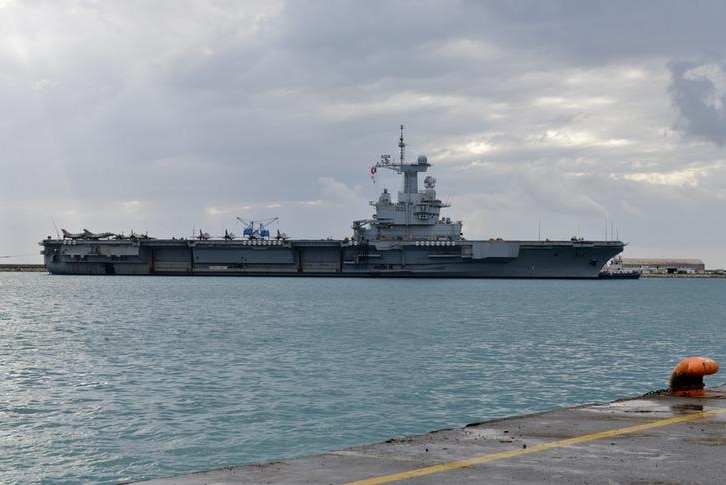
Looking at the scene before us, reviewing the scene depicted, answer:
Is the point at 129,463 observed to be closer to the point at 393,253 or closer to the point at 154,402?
the point at 154,402

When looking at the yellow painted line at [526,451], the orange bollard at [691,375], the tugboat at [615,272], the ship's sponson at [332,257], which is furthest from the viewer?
the tugboat at [615,272]

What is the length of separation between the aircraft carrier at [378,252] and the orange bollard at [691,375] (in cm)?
8423

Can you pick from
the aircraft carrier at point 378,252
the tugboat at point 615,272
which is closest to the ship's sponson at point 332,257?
the aircraft carrier at point 378,252

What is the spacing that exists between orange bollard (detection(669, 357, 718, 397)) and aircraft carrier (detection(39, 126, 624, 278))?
84.2m

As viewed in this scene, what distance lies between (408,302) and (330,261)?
44.6 m

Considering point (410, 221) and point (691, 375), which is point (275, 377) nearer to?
point (691, 375)

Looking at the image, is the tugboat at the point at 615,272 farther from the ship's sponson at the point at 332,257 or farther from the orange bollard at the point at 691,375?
the orange bollard at the point at 691,375

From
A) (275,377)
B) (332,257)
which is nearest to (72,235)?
(332,257)

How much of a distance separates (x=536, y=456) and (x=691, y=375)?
655cm

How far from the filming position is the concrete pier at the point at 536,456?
8430 millimetres

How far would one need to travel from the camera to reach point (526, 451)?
9.80 metres

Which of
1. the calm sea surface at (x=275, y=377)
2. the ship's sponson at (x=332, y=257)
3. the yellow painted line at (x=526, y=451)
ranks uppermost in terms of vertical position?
the ship's sponson at (x=332, y=257)

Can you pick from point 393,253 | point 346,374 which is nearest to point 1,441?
point 346,374

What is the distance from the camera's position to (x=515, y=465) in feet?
29.5
